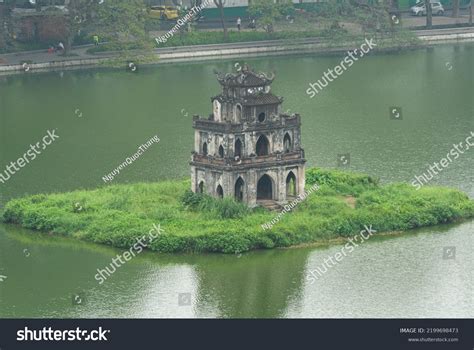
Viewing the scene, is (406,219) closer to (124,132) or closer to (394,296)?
(394,296)

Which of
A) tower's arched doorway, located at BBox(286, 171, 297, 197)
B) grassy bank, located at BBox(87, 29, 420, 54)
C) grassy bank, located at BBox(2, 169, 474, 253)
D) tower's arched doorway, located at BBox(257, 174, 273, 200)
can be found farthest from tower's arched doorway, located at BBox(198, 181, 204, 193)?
grassy bank, located at BBox(87, 29, 420, 54)

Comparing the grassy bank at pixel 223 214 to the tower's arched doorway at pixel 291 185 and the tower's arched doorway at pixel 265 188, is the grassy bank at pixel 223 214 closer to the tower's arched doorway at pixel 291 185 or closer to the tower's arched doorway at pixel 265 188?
the tower's arched doorway at pixel 291 185

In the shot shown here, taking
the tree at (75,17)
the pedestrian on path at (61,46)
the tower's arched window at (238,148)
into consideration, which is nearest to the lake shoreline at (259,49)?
the tree at (75,17)

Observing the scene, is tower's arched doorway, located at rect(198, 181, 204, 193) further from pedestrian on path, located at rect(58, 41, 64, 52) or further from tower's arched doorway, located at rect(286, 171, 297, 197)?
pedestrian on path, located at rect(58, 41, 64, 52)

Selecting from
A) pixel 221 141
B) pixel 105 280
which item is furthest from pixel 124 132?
pixel 105 280

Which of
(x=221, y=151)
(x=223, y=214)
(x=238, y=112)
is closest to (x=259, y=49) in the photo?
(x=238, y=112)
